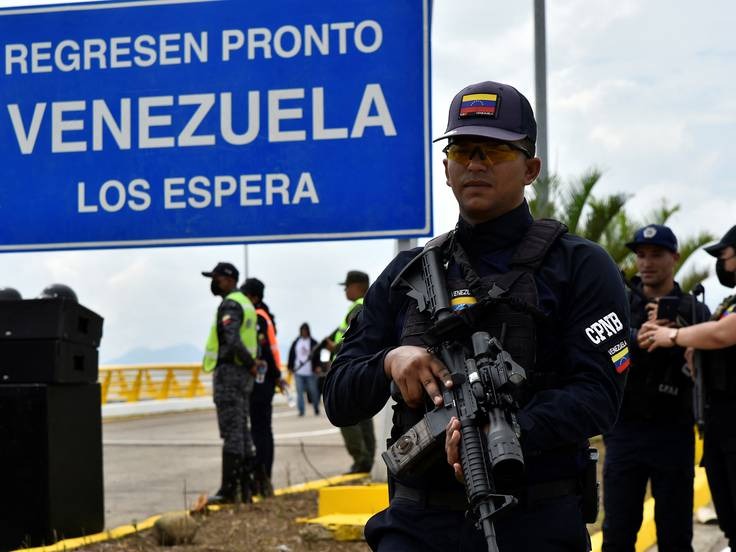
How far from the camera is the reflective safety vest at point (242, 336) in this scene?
930 cm

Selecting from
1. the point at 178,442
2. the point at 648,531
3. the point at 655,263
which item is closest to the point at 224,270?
the point at 648,531

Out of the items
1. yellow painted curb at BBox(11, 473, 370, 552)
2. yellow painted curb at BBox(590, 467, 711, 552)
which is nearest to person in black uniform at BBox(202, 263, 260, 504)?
yellow painted curb at BBox(11, 473, 370, 552)

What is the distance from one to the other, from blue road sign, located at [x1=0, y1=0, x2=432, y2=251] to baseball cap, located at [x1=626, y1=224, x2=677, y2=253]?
5.37ft

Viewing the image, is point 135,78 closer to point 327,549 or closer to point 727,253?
point 327,549

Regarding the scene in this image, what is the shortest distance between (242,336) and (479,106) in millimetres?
6544

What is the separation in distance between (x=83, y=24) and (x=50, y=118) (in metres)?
0.63

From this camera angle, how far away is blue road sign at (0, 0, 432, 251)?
7.05 m

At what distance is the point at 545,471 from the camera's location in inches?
108

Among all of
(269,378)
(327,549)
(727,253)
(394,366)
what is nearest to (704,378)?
(727,253)

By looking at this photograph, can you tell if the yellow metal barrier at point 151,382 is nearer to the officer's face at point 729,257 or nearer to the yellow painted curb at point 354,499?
the yellow painted curb at point 354,499

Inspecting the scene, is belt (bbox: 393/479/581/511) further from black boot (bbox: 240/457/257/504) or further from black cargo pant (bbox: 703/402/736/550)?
black boot (bbox: 240/457/257/504)

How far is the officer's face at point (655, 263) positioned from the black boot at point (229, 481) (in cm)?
435

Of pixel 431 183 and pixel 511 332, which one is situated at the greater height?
pixel 431 183

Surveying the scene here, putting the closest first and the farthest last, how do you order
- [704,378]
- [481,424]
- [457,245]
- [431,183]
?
[481,424]
[457,245]
[704,378]
[431,183]
